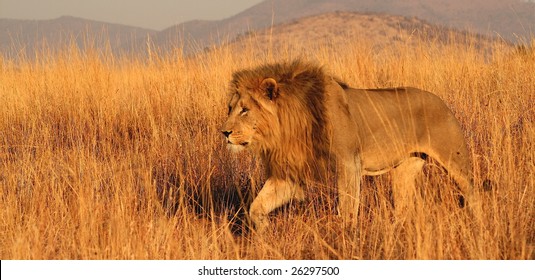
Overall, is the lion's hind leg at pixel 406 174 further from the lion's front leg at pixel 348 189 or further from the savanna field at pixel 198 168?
the lion's front leg at pixel 348 189

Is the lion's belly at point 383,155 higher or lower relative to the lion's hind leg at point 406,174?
higher

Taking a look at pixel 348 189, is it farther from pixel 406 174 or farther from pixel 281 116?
pixel 406 174

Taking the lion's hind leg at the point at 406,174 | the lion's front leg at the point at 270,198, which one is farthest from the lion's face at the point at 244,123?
the lion's hind leg at the point at 406,174

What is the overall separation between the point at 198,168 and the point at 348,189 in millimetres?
1858

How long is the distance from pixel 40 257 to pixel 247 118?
4.79ft

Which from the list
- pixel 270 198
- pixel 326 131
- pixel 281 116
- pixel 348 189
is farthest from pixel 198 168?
pixel 348 189

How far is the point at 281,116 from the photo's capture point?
4609 millimetres

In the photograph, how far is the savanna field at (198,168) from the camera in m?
3.97

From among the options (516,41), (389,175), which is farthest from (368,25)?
(389,175)

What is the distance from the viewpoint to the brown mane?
461 centimetres

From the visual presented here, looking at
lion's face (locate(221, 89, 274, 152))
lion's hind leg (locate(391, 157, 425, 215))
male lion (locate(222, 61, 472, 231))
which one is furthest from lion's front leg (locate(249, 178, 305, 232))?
lion's hind leg (locate(391, 157, 425, 215))

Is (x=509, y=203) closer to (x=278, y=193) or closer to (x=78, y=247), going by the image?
(x=278, y=193)

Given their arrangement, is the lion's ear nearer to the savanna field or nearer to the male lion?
the male lion
